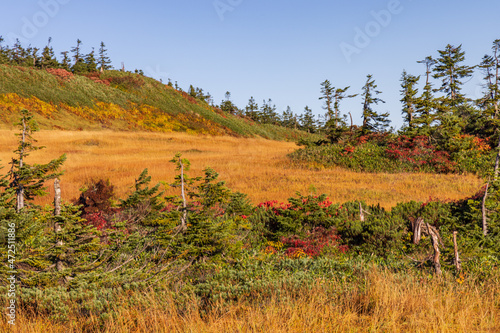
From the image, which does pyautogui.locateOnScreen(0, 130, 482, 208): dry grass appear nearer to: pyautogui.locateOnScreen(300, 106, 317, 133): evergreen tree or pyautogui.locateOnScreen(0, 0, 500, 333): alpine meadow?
pyautogui.locateOnScreen(0, 0, 500, 333): alpine meadow

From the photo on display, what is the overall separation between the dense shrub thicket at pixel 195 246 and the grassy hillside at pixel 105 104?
40.7 meters

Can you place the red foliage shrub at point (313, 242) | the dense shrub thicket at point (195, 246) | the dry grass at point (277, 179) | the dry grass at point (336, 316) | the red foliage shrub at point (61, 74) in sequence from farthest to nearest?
1. the red foliage shrub at point (61, 74)
2. the dry grass at point (277, 179)
3. the red foliage shrub at point (313, 242)
4. the dense shrub thicket at point (195, 246)
5. the dry grass at point (336, 316)

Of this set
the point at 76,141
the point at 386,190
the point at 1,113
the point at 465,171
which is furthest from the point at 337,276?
the point at 1,113

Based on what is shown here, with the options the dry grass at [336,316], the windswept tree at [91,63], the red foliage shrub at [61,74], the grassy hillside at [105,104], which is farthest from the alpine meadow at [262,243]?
the windswept tree at [91,63]

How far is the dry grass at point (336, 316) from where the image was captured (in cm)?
299

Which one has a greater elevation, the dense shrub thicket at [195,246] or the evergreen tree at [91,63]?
the evergreen tree at [91,63]

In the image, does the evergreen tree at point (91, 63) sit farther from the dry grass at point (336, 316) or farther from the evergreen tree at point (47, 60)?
the dry grass at point (336, 316)

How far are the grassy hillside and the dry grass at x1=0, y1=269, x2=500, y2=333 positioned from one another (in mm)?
44689

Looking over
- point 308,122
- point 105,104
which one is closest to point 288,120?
point 308,122

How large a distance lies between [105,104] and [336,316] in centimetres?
6135

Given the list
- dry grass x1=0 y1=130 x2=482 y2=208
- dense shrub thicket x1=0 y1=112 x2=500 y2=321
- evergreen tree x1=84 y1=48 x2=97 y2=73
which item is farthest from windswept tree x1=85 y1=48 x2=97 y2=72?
dense shrub thicket x1=0 y1=112 x2=500 y2=321

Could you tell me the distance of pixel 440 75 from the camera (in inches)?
1751

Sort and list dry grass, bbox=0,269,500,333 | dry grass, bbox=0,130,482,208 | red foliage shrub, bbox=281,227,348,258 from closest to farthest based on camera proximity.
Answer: dry grass, bbox=0,269,500,333, red foliage shrub, bbox=281,227,348,258, dry grass, bbox=0,130,482,208

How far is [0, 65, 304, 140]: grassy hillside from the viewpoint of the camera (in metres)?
44.7
